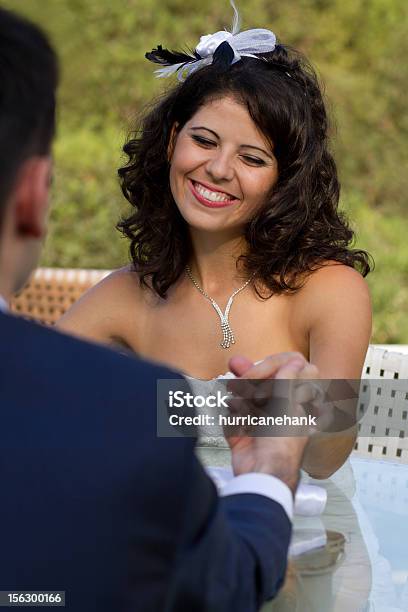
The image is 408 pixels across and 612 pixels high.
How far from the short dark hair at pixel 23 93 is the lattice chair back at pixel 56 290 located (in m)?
3.87

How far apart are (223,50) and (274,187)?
514 mm

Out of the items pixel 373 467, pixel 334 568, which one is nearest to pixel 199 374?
pixel 373 467

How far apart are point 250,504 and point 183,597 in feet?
0.82

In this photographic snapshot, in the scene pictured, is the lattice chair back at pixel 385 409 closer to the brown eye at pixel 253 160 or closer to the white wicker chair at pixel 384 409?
the white wicker chair at pixel 384 409

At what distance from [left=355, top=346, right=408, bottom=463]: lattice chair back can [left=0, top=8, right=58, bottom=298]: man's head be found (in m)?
2.32

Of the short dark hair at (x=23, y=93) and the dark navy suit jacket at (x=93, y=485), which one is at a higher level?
the short dark hair at (x=23, y=93)

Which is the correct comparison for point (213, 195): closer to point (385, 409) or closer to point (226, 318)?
point (226, 318)

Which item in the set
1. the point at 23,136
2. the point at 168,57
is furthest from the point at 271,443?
the point at 168,57

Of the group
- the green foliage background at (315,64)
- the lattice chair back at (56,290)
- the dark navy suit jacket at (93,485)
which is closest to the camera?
the dark navy suit jacket at (93,485)

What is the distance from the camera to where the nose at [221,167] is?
3.01 meters

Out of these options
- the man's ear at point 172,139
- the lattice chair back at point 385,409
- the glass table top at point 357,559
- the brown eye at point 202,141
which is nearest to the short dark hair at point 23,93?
the glass table top at point 357,559

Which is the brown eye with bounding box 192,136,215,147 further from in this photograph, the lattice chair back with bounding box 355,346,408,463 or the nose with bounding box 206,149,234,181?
the lattice chair back with bounding box 355,346,408,463

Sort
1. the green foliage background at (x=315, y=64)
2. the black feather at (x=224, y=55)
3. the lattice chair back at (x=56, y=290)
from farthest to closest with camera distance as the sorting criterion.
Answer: the green foliage background at (x=315, y=64) < the lattice chair back at (x=56, y=290) < the black feather at (x=224, y=55)

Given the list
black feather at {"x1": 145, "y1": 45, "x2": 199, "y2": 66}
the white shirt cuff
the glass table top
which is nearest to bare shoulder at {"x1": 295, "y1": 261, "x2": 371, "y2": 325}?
the glass table top
